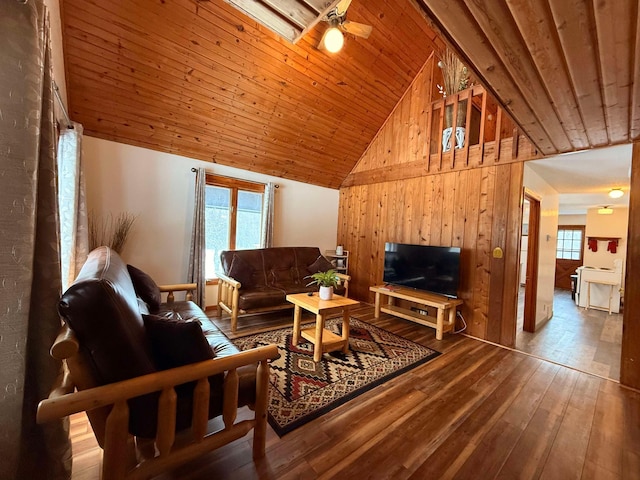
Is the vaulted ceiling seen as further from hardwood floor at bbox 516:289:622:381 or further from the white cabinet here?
hardwood floor at bbox 516:289:622:381

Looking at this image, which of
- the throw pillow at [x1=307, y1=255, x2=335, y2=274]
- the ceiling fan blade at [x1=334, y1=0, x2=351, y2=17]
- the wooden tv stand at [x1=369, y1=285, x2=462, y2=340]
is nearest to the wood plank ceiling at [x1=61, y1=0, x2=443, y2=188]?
the ceiling fan blade at [x1=334, y1=0, x2=351, y2=17]

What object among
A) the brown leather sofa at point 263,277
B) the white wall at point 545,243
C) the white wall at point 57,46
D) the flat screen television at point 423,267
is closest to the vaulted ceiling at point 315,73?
the white wall at point 57,46

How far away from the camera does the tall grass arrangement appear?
322 centimetres

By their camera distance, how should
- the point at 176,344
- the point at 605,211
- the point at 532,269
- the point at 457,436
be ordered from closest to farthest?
the point at 176,344 → the point at 457,436 → the point at 532,269 → the point at 605,211

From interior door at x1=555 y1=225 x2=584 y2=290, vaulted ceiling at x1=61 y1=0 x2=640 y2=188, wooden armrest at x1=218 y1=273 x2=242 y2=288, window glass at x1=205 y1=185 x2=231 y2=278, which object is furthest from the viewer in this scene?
interior door at x1=555 y1=225 x2=584 y2=290

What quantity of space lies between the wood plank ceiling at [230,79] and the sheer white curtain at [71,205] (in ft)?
2.35

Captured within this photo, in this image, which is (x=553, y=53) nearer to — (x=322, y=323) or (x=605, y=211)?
(x=322, y=323)

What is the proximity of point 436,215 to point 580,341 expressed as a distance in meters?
2.49

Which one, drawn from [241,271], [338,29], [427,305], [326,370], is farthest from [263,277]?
[338,29]

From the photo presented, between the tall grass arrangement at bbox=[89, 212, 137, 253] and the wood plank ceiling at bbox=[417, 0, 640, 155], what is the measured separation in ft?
12.5

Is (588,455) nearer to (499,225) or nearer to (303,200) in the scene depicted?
(499,225)

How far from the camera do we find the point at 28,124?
1.06 meters

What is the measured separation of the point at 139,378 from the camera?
1101 millimetres

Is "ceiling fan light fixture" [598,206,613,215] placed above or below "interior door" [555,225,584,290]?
above
